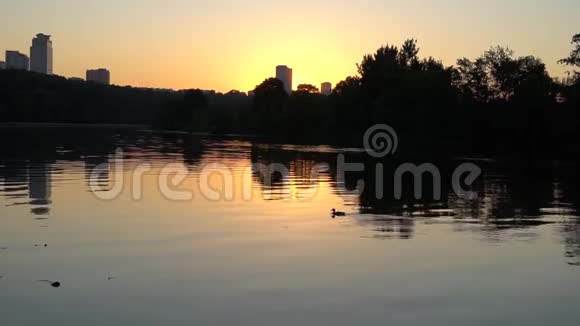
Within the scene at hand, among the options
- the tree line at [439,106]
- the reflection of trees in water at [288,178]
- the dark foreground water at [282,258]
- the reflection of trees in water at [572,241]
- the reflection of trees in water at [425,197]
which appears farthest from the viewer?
the tree line at [439,106]

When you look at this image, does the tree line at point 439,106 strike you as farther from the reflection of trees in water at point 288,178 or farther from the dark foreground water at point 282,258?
the dark foreground water at point 282,258

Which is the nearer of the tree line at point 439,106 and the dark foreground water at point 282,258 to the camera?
the dark foreground water at point 282,258

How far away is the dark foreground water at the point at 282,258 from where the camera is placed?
897 cm

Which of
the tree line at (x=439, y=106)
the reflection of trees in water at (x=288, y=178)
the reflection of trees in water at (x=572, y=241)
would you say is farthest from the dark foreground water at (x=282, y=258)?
the tree line at (x=439, y=106)

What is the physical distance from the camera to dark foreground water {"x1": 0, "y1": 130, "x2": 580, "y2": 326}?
8.97 m

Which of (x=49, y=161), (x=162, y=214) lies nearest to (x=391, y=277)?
(x=162, y=214)

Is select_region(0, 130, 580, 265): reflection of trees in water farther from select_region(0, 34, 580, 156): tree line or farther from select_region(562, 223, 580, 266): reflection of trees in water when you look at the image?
select_region(0, 34, 580, 156): tree line

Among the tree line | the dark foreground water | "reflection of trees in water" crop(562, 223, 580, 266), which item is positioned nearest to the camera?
the dark foreground water

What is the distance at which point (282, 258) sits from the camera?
12164 millimetres

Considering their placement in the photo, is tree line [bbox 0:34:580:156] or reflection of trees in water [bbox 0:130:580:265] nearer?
reflection of trees in water [bbox 0:130:580:265]

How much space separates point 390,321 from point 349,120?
82.3 metres

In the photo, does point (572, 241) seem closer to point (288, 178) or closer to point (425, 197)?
point (425, 197)

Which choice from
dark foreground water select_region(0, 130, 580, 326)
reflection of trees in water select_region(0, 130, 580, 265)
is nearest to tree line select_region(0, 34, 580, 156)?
reflection of trees in water select_region(0, 130, 580, 265)

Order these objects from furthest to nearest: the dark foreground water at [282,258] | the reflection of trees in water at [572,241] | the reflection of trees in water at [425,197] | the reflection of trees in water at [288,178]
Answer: the reflection of trees in water at [288,178]
the reflection of trees in water at [425,197]
the reflection of trees in water at [572,241]
the dark foreground water at [282,258]
